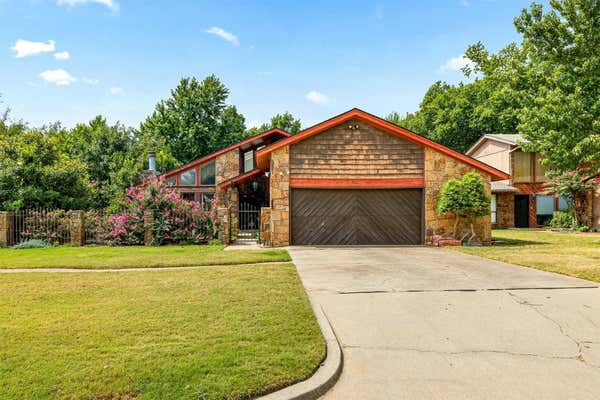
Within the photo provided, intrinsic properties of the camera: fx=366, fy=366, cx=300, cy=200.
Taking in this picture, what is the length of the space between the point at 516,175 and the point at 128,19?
25314mm

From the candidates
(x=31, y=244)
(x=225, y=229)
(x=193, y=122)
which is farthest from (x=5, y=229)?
(x=193, y=122)

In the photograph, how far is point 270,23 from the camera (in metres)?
16.6

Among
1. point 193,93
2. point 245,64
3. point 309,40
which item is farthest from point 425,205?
point 193,93

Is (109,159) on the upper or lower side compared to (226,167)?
upper

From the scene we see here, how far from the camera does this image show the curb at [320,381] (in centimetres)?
308

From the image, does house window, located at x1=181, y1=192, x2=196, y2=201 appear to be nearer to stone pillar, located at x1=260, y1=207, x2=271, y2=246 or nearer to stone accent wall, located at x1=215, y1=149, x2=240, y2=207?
stone accent wall, located at x1=215, y1=149, x2=240, y2=207

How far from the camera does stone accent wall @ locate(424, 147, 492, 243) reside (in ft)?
49.0

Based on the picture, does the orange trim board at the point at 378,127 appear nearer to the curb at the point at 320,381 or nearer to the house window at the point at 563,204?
the curb at the point at 320,381

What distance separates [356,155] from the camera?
1495 centimetres

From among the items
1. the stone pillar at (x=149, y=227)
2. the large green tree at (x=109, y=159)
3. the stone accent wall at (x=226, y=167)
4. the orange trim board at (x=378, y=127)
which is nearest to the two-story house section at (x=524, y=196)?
the orange trim board at (x=378, y=127)

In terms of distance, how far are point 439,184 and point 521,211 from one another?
50.5 feet

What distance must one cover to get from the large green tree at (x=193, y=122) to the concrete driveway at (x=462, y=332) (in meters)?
38.1

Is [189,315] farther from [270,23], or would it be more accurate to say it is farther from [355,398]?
[270,23]

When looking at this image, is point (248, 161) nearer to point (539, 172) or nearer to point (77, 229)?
point (77, 229)
